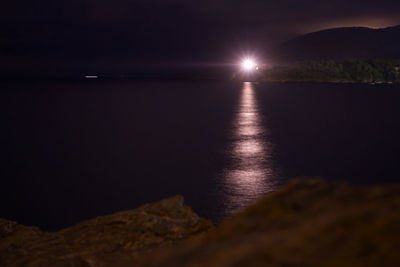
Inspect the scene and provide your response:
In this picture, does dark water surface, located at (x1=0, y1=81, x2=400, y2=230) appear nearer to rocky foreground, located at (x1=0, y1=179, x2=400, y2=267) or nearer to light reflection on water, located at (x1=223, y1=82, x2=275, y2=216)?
light reflection on water, located at (x1=223, y1=82, x2=275, y2=216)

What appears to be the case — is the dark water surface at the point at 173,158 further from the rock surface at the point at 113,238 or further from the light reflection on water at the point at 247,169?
the rock surface at the point at 113,238

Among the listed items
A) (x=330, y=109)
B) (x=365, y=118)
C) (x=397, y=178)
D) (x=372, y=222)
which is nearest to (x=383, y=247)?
(x=372, y=222)

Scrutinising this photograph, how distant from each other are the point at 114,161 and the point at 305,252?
2777 inches

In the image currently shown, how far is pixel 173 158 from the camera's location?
73.9 meters

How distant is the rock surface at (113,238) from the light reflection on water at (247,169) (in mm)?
30594

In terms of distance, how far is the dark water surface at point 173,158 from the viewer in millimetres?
52875

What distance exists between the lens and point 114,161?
239ft

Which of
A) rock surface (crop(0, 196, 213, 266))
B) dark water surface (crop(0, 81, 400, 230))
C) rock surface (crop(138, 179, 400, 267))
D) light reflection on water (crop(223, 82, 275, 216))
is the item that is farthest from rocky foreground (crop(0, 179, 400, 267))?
light reflection on water (crop(223, 82, 275, 216))

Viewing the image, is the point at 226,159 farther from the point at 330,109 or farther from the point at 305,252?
the point at 330,109

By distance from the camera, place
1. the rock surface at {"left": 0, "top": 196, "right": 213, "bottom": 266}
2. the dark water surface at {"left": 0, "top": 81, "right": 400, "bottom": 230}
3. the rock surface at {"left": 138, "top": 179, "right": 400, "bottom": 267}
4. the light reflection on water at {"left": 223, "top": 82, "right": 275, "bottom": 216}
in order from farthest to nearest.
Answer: the dark water surface at {"left": 0, "top": 81, "right": 400, "bottom": 230} → the light reflection on water at {"left": 223, "top": 82, "right": 275, "bottom": 216} → the rock surface at {"left": 0, "top": 196, "right": 213, "bottom": 266} → the rock surface at {"left": 138, "top": 179, "right": 400, "bottom": 267}

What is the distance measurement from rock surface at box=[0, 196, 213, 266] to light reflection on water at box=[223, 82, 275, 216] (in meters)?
30.6

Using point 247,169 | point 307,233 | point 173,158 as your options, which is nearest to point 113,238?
point 307,233

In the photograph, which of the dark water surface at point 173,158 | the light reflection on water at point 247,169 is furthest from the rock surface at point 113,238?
the light reflection on water at point 247,169

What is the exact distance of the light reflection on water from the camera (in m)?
52.0
